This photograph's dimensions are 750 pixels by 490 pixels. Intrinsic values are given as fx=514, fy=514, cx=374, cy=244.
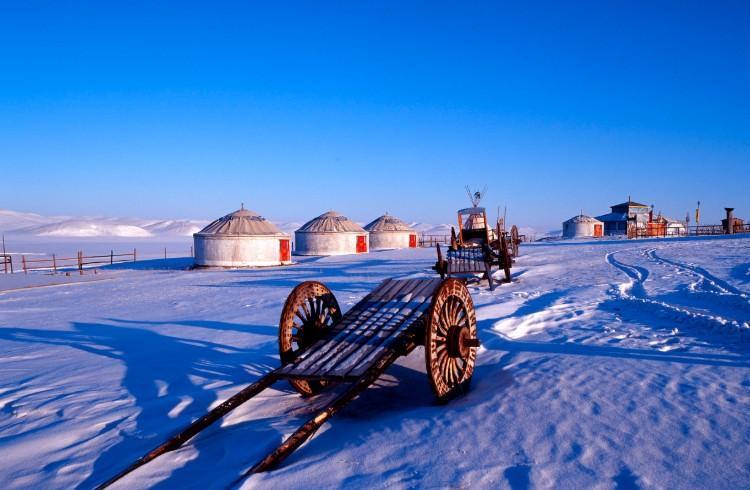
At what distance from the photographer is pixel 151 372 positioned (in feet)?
22.5

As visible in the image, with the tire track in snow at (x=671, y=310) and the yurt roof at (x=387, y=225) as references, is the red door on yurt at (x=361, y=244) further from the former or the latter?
the tire track in snow at (x=671, y=310)

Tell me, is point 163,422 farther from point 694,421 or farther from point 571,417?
point 694,421

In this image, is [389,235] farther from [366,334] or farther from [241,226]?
[366,334]

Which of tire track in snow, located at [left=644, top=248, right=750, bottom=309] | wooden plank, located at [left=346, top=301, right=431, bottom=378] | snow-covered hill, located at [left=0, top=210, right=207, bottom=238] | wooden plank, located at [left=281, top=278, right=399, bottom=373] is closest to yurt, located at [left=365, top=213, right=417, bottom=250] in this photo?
tire track in snow, located at [left=644, top=248, right=750, bottom=309]

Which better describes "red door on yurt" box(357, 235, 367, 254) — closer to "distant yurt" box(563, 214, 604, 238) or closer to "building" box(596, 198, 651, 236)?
"distant yurt" box(563, 214, 604, 238)

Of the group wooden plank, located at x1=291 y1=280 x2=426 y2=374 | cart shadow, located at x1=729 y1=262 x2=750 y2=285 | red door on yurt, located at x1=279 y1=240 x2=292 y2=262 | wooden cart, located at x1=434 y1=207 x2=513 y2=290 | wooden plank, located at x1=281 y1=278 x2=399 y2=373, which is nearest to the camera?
wooden plank, located at x1=291 y1=280 x2=426 y2=374

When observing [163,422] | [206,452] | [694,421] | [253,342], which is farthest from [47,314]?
[694,421]

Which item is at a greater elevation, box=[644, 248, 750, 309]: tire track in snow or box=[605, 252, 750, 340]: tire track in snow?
box=[644, 248, 750, 309]: tire track in snow

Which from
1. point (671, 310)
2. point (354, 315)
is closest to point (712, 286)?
point (671, 310)

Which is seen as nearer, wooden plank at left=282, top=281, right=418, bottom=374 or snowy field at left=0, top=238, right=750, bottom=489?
snowy field at left=0, top=238, right=750, bottom=489

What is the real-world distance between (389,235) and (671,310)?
37.2m

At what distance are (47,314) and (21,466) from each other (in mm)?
10215

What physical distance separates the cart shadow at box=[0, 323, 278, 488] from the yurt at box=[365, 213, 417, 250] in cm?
3569

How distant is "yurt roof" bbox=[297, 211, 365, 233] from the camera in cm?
3984
